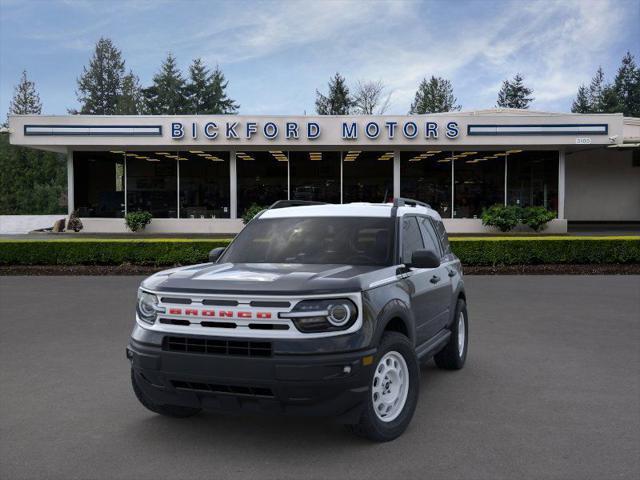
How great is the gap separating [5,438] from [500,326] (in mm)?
6722

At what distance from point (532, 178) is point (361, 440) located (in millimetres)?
26055

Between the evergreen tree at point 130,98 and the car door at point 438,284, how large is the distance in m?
75.3

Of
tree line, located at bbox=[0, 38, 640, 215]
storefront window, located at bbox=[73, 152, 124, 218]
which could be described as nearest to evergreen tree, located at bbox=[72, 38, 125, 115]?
tree line, located at bbox=[0, 38, 640, 215]

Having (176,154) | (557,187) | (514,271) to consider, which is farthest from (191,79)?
(514,271)

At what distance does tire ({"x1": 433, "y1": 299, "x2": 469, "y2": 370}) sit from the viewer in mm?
6611

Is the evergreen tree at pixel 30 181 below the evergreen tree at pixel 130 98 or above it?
below

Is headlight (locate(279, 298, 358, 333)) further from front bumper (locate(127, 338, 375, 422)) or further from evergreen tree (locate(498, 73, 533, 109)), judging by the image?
evergreen tree (locate(498, 73, 533, 109))

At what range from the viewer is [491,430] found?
485 centimetres

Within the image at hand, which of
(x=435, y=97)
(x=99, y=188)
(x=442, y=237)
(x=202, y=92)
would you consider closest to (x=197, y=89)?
(x=202, y=92)

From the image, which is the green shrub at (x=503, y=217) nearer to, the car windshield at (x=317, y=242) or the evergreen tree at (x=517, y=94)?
the car windshield at (x=317, y=242)

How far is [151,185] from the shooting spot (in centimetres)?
2880

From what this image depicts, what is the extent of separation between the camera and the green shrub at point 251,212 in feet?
87.1

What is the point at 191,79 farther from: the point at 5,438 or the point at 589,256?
the point at 5,438

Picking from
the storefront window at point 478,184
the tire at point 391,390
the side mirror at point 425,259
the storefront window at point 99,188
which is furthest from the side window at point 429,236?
the storefront window at point 99,188
